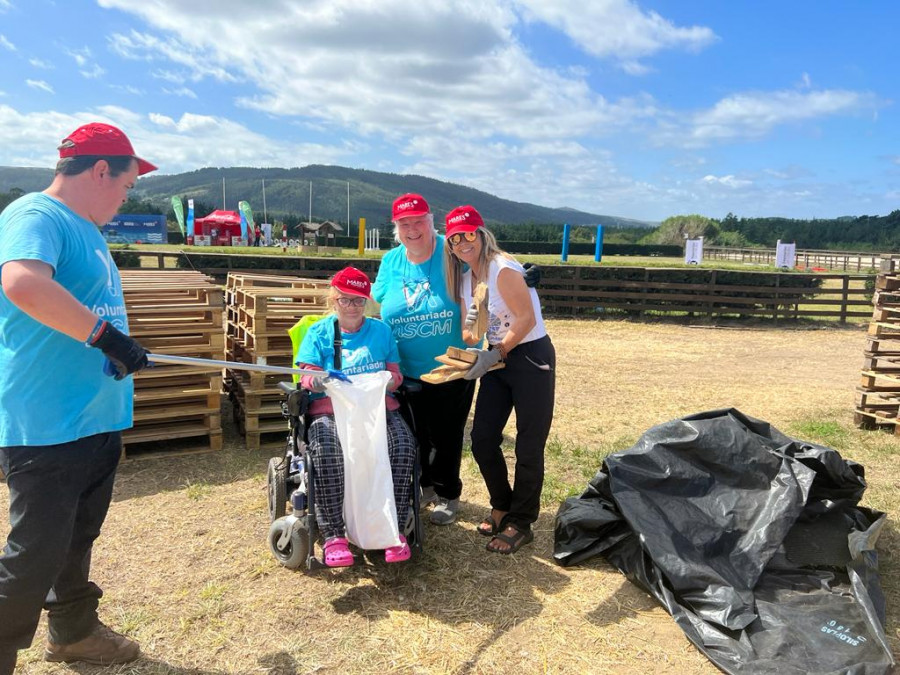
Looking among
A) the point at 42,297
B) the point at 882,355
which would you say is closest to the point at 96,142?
the point at 42,297

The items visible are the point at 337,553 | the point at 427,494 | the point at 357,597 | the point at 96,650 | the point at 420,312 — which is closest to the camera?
the point at 96,650

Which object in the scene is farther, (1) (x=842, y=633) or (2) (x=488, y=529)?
(2) (x=488, y=529)

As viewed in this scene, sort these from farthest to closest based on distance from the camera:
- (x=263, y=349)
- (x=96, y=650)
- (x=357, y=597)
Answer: (x=263, y=349) → (x=357, y=597) → (x=96, y=650)

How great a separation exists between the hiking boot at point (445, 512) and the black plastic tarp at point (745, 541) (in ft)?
2.23

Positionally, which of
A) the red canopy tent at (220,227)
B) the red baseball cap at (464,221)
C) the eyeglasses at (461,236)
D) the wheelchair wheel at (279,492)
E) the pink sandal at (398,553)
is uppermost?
the red canopy tent at (220,227)

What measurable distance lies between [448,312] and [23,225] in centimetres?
206

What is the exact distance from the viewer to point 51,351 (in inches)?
78.3

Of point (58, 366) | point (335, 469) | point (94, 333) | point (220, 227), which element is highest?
point (220, 227)

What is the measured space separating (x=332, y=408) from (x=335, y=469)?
1.17ft

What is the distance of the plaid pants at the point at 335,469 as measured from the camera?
2.96 m

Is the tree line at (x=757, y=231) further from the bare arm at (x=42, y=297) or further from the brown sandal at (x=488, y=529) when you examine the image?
the bare arm at (x=42, y=297)

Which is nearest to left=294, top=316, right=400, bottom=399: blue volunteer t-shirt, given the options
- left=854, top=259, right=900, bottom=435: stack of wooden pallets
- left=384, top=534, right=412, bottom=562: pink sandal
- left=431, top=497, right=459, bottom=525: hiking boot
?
left=384, top=534, right=412, bottom=562: pink sandal

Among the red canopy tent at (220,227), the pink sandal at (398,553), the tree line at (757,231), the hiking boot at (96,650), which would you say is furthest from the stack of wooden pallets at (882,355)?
the tree line at (757,231)

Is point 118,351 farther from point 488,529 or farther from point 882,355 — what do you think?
point 882,355
